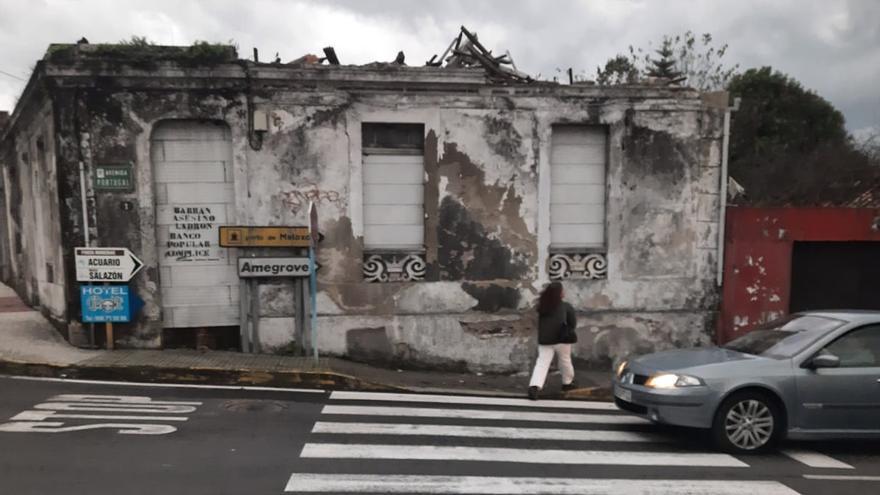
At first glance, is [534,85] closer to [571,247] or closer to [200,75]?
[571,247]

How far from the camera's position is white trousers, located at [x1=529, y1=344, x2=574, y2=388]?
8.89 m

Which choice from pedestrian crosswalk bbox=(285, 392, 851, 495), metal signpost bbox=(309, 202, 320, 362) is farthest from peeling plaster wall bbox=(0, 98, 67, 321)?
pedestrian crosswalk bbox=(285, 392, 851, 495)

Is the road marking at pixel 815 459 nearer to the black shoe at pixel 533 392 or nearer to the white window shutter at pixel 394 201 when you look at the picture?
the black shoe at pixel 533 392

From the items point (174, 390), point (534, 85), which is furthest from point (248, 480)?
point (534, 85)

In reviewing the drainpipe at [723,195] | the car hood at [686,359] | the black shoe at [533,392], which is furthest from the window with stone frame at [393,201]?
the drainpipe at [723,195]

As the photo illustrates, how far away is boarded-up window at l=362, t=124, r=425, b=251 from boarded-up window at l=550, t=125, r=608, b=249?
2.48 meters

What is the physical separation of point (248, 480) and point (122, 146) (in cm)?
689

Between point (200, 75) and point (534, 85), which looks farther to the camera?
point (534, 85)

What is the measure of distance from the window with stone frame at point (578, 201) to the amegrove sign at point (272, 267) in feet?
14.6

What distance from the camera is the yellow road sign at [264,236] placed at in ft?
32.6

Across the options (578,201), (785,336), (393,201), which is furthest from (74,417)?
(578,201)

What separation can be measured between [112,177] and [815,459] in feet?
34.0

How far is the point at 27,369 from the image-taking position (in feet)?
28.9

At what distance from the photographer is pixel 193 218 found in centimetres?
1009
